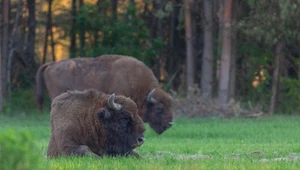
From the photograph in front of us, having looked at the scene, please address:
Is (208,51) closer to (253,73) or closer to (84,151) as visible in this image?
(253,73)

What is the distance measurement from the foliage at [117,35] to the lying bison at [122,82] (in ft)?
41.0

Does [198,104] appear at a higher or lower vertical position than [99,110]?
lower

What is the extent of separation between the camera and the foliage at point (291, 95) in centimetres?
3531

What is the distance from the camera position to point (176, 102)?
32.1 m

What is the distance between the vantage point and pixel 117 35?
3725 centimetres

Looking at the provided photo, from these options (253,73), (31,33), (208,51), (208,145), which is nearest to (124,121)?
(208,145)

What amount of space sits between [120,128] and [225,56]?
739 inches

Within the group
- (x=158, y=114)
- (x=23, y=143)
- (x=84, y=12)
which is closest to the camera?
(x=23, y=143)

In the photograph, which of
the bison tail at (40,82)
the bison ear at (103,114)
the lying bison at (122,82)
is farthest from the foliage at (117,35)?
the bison ear at (103,114)

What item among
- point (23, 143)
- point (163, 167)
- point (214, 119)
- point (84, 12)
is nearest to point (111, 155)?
point (163, 167)

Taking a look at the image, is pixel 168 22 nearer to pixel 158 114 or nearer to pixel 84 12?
pixel 84 12

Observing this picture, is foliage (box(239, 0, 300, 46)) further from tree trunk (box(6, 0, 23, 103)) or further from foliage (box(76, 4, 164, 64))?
tree trunk (box(6, 0, 23, 103))

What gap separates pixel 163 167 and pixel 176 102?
20.4m

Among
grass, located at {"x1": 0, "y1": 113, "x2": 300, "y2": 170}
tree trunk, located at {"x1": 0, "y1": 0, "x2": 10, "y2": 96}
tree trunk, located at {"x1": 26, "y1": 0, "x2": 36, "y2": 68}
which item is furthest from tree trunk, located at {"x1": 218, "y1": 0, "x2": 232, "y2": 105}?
tree trunk, located at {"x1": 26, "y1": 0, "x2": 36, "y2": 68}
